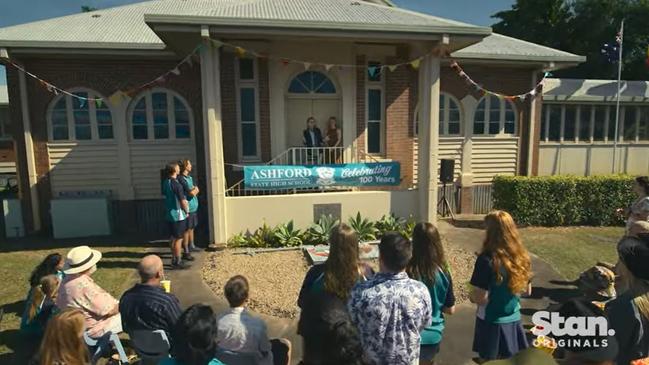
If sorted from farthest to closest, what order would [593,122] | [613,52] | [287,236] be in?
[613,52], [593,122], [287,236]

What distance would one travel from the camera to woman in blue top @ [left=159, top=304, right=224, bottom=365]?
2.28 meters

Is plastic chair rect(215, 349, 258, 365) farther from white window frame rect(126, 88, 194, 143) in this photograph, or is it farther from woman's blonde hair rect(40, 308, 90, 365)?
white window frame rect(126, 88, 194, 143)

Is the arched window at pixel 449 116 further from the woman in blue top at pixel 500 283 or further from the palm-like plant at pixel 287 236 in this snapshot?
the woman in blue top at pixel 500 283

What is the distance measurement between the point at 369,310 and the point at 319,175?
630 centimetres

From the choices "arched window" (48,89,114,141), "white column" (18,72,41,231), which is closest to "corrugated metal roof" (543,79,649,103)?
"arched window" (48,89,114,141)

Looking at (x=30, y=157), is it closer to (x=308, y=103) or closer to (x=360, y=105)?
(x=308, y=103)

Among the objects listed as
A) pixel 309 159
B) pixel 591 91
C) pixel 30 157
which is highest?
pixel 591 91

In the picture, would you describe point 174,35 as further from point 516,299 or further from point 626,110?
point 626,110

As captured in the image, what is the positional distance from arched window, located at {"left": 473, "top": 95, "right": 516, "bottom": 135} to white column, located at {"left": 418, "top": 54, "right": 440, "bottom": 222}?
385 cm

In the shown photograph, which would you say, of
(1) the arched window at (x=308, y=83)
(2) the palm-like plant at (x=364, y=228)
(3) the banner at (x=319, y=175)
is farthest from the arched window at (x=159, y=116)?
(2) the palm-like plant at (x=364, y=228)

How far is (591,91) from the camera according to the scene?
1312 centimetres

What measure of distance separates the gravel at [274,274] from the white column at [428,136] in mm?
1050

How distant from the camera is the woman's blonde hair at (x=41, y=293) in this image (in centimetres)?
427

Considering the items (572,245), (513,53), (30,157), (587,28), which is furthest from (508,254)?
(587,28)
